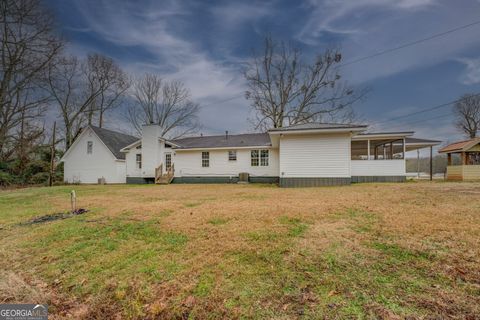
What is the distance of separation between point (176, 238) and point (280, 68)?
24.4m

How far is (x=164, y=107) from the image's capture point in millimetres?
29688

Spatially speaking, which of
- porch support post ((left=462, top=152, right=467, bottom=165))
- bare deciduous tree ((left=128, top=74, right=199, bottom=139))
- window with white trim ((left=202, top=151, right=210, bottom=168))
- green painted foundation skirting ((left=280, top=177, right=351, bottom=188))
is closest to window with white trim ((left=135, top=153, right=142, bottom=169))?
window with white trim ((left=202, top=151, right=210, bottom=168))

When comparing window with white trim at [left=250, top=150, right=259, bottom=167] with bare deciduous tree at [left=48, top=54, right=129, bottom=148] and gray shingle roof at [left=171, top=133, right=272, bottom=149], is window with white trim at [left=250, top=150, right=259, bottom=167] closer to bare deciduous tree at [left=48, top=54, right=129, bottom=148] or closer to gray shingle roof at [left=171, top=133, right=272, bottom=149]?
gray shingle roof at [left=171, top=133, right=272, bottom=149]

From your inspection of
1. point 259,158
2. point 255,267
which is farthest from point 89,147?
point 255,267

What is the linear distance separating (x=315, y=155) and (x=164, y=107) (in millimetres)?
23997

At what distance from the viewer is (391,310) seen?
1.82m

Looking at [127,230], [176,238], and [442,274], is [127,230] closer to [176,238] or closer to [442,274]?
[176,238]

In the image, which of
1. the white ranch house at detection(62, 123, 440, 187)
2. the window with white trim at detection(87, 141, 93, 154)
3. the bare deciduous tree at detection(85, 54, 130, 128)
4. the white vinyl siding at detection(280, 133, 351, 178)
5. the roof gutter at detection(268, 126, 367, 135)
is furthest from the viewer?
the bare deciduous tree at detection(85, 54, 130, 128)

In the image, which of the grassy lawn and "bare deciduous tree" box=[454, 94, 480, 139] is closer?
the grassy lawn

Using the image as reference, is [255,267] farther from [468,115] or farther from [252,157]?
[468,115]

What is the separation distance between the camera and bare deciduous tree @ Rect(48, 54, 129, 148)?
78.4 feet

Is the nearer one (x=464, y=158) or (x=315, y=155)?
(x=315, y=155)

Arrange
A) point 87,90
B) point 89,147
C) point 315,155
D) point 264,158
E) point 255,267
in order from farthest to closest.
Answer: point 87,90
point 89,147
point 264,158
point 315,155
point 255,267

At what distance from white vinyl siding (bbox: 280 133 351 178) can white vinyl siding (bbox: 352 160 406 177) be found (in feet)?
6.89
